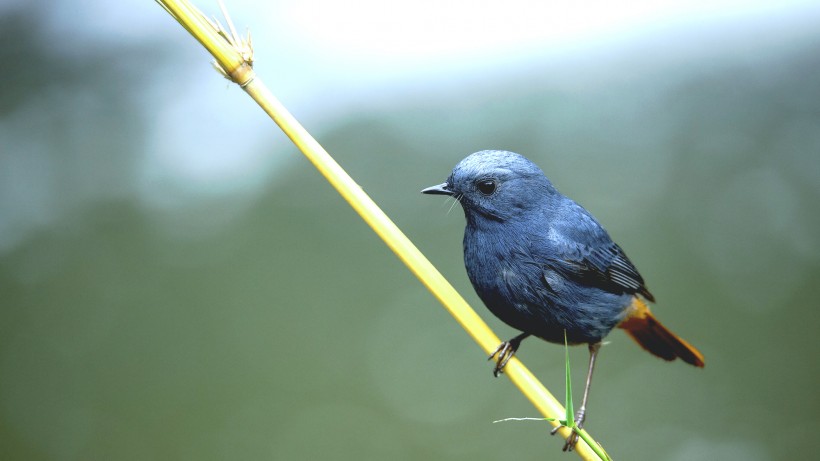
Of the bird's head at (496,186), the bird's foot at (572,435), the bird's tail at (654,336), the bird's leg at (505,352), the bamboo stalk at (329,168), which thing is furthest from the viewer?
the bird's tail at (654,336)

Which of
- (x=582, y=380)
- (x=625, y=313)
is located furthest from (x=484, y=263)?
(x=582, y=380)

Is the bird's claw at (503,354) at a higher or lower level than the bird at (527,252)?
lower

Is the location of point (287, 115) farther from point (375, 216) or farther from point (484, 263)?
point (484, 263)

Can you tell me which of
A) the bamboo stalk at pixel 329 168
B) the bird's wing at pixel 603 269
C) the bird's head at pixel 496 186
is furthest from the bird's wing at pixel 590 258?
the bamboo stalk at pixel 329 168

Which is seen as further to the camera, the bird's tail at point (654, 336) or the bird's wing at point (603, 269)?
the bird's tail at point (654, 336)

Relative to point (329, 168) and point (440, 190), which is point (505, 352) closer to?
point (440, 190)

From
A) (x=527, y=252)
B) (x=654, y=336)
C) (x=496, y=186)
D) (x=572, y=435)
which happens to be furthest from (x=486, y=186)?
(x=654, y=336)

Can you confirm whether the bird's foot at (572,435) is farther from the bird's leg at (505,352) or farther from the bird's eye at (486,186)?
the bird's eye at (486,186)

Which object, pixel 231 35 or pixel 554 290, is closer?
pixel 231 35
